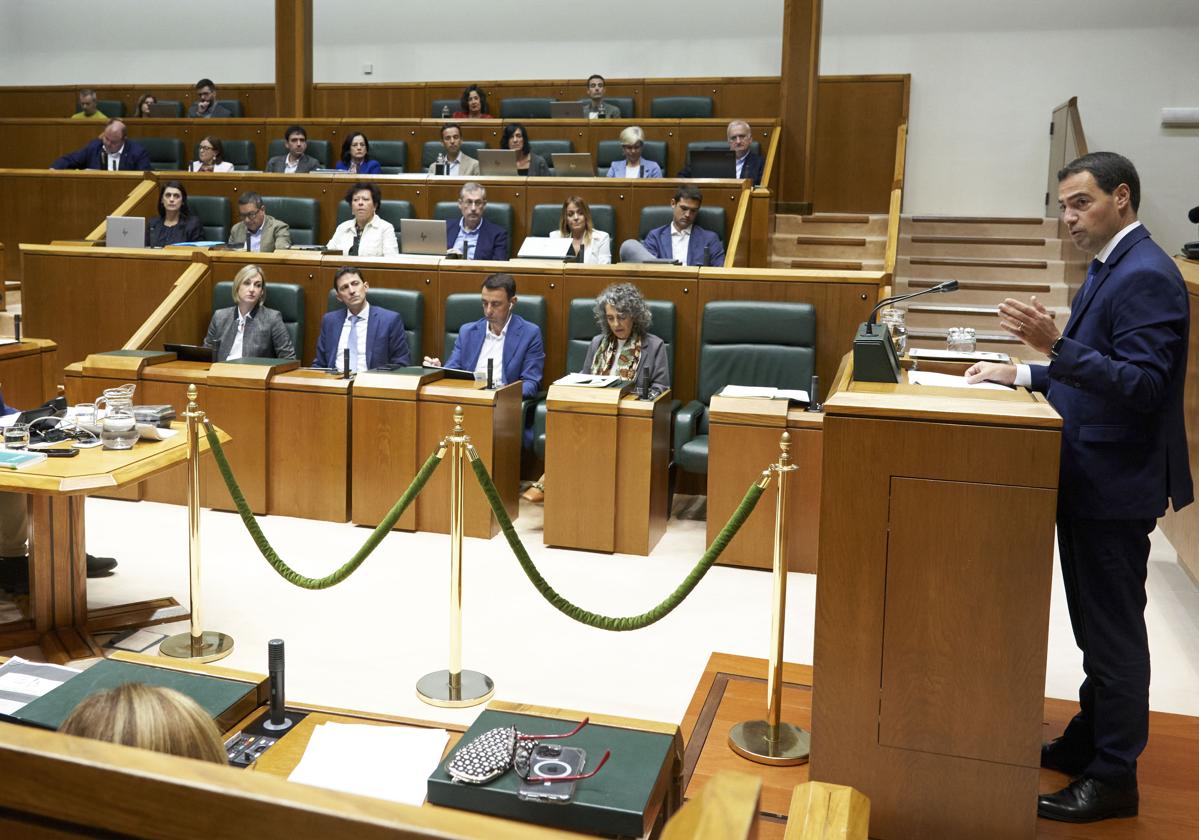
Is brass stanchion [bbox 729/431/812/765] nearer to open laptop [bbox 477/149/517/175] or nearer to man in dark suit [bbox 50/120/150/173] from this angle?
open laptop [bbox 477/149/517/175]

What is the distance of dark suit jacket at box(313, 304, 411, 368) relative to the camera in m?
5.30

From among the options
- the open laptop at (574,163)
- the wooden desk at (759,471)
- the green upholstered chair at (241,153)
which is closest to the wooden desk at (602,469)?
the wooden desk at (759,471)

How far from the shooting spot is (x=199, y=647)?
338 centimetres

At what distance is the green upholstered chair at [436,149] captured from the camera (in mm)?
8336

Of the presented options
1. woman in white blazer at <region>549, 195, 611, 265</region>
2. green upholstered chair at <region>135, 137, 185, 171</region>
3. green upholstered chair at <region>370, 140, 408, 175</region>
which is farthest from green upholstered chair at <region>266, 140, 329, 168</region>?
woman in white blazer at <region>549, 195, 611, 265</region>

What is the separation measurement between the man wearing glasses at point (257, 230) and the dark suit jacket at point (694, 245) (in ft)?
6.88

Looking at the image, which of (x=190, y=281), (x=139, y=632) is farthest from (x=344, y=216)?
(x=139, y=632)

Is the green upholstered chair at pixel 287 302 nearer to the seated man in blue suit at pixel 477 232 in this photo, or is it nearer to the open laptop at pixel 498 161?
the seated man in blue suit at pixel 477 232

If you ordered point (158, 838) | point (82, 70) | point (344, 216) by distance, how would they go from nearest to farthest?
point (158, 838) → point (344, 216) → point (82, 70)

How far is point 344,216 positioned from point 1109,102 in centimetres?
650

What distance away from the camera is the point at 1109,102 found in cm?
946

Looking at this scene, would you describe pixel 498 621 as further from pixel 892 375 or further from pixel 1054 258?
pixel 1054 258

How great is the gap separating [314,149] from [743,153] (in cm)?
324

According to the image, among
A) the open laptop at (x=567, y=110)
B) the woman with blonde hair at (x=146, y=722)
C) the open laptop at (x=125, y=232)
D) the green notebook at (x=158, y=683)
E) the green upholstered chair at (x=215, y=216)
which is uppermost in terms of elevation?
the open laptop at (x=567, y=110)
